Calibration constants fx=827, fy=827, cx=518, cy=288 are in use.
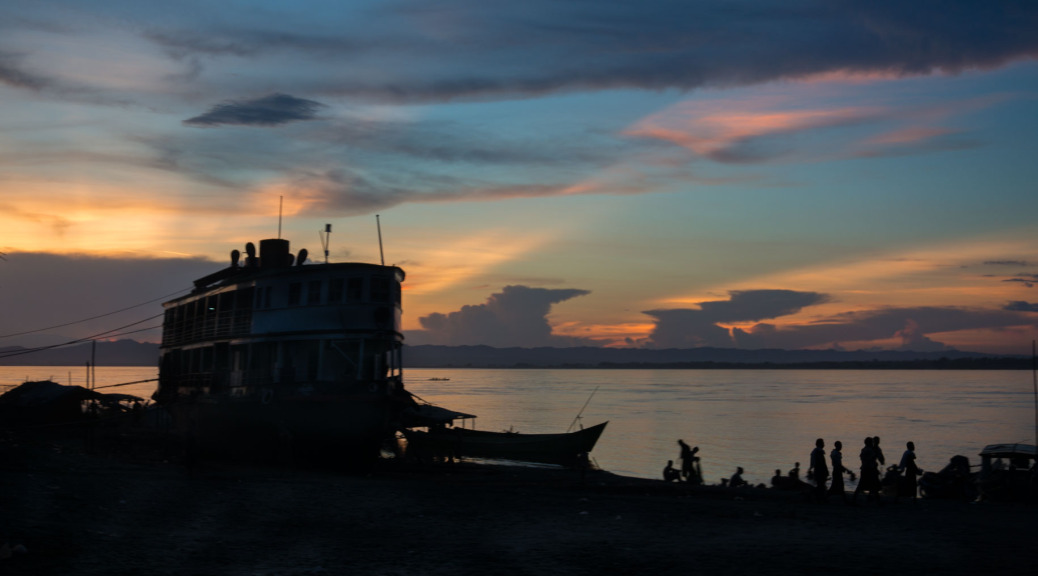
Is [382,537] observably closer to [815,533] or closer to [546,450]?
[815,533]

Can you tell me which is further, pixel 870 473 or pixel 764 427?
pixel 764 427

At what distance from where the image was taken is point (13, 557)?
11.0 meters

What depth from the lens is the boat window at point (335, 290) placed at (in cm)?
2945

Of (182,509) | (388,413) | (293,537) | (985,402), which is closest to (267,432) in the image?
(388,413)

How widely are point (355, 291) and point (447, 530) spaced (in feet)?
50.8

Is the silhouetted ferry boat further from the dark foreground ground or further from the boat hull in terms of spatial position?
the dark foreground ground

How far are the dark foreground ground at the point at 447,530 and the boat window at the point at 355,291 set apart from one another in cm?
855

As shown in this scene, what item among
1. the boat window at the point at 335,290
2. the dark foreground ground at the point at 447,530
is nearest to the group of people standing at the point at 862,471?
the dark foreground ground at the point at 447,530

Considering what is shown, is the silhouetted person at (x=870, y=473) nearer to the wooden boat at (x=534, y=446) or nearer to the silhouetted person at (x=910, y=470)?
the silhouetted person at (x=910, y=470)

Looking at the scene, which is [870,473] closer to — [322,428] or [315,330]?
[322,428]

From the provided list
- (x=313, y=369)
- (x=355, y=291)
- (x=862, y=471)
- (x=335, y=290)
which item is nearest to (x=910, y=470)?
(x=862, y=471)

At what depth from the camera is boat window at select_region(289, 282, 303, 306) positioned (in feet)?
99.1

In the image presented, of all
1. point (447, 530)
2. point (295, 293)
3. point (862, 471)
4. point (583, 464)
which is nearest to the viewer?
point (447, 530)

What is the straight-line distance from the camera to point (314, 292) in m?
29.9
